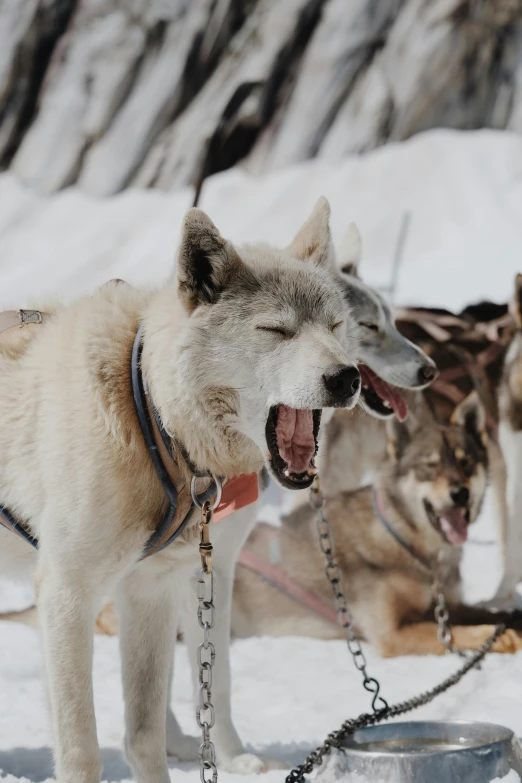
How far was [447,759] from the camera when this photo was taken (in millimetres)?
1953

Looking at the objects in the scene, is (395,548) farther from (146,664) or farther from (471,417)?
(146,664)

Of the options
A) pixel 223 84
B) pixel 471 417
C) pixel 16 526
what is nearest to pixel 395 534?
pixel 471 417

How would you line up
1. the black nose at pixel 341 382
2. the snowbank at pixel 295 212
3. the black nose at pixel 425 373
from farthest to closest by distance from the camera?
the snowbank at pixel 295 212 → the black nose at pixel 425 373 → the black nose at pixel 341 382

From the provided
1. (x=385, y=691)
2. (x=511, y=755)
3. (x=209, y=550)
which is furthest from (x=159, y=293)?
(x=385, y=691)

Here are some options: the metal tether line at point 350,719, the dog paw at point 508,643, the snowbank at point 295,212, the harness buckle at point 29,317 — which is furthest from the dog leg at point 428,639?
the snowbank at point 295,212

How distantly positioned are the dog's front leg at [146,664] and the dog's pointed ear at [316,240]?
81 cm

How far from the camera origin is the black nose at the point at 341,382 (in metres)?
1.70

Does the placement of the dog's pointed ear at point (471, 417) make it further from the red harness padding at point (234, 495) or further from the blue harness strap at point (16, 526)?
the blue harness strap at point (16, 526)

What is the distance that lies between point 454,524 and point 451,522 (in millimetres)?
23

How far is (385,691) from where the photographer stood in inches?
136

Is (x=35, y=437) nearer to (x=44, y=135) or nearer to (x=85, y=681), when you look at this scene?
(x=85, y=681)

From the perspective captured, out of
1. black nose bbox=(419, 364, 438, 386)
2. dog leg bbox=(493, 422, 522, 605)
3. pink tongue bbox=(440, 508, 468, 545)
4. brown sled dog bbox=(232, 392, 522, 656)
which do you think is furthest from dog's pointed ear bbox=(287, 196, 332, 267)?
dog leg bbox=(493, 422, 522, 605)

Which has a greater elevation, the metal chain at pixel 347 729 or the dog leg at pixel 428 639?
the metal chain at pixel 347 729

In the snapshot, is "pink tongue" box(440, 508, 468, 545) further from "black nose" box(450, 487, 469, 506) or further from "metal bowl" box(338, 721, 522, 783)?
"metal bowl" box(338, 721, 522, 783)
